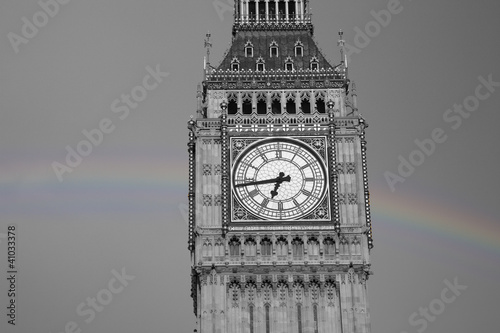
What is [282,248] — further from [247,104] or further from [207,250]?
[247,104]

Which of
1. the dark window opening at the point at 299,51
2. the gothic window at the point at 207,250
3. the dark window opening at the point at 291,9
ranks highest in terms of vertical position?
the dark window opening at the point at 291,9

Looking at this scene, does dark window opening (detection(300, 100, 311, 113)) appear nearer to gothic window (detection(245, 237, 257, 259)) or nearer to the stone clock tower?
the stone clock tower

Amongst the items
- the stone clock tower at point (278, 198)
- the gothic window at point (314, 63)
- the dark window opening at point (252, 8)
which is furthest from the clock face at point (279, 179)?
the dark window opening at point (252, 8)

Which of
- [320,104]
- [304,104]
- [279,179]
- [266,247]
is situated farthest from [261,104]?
[266,247]

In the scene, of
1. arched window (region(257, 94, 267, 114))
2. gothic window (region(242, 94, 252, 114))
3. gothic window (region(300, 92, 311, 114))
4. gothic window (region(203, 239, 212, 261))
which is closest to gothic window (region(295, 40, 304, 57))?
gothic window (region(300, 92, 311, 114))

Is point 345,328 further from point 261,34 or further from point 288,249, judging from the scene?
point 261,34

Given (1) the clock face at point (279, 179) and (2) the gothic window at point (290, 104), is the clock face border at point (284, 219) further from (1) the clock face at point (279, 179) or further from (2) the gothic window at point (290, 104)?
(2) the gothic window at point (290, 104)
